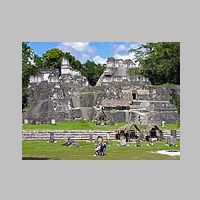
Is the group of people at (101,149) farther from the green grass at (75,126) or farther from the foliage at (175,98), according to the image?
the foliage at (175,98)

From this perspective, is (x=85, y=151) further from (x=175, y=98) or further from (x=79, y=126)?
(x=175, y=98)

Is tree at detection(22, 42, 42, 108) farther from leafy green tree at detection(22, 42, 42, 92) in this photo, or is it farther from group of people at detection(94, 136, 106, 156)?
group of people at detection(94, 136, 106, 156)

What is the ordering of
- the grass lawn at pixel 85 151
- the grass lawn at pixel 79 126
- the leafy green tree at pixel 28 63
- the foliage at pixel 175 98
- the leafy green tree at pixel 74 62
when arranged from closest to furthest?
the grass lawn at pixel 85 151 → the leafy green tree at pixel 28 63 → the grass lawn at pixel 79 126 → the leafy green tree at pixel 74 62 → the foliage at pixel 175 98

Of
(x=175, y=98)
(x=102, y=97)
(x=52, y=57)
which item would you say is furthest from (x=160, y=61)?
(x=52, y=57)

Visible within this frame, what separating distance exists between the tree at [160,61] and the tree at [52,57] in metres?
2.72

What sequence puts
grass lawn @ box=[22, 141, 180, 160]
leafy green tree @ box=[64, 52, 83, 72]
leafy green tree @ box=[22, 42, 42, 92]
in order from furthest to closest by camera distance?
leafy green tree @ box=[64, 52, 83, 72] < leafy green tree @ box=[22, 42, 42, 92] < grass lawn @ box=[22, 141, 180, 160]

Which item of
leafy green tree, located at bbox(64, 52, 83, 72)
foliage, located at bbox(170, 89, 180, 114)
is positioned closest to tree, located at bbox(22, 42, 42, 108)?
leafy green tree, located at bbox(64, 52, 83, 72)

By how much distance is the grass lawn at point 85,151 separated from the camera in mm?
17484

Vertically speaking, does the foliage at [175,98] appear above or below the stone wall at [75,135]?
above

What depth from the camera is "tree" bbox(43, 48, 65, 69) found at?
1877cm

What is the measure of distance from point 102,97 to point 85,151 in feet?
10.7

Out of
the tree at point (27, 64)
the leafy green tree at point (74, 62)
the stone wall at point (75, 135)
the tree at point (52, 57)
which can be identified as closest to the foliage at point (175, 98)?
the stone wall at point (75, 135)

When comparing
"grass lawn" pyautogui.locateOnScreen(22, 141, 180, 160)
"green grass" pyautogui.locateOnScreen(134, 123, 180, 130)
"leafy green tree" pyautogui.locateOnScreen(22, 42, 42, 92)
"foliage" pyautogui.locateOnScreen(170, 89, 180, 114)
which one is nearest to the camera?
"grass lawn" pyautogui.locateOnScreen(22, 141, 180, 160)

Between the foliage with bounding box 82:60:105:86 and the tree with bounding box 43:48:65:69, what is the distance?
3.39ft
